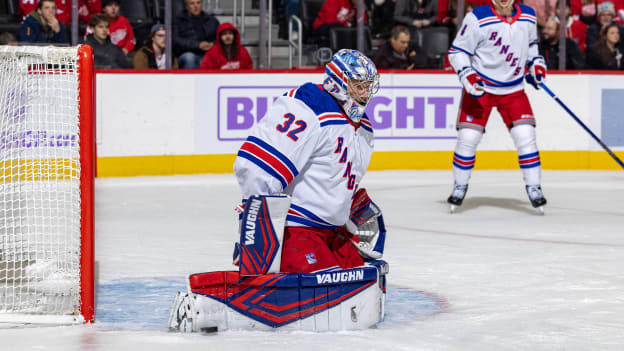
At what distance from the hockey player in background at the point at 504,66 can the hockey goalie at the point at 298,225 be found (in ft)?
9.85

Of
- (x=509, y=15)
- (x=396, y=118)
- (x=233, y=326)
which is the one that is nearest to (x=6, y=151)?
(x=233, y=326)

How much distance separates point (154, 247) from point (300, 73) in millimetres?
3830

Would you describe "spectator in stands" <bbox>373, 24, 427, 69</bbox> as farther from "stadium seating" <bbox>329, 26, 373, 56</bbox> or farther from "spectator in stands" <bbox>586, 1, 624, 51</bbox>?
"spectator in stands" <bbox>586, 1, 624, 51</bbox>

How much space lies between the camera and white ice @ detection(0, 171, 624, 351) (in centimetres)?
315

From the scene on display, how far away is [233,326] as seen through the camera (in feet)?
10.6

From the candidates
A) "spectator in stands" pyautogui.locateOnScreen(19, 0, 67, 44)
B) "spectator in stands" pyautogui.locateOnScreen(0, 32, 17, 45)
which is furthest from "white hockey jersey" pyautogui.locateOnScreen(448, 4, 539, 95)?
"spectator in stands" pyautogui.locateOnScreen(0, 32, 17, 45)

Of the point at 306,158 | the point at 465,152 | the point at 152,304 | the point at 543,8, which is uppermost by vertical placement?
the point at 543,8

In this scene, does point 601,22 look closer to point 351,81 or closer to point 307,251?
point 351,81

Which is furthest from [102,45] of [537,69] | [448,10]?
[537,69]

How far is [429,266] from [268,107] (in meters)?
4.12

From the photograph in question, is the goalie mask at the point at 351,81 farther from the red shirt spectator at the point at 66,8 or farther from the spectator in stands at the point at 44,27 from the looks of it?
the red shirt spectator at the point at 66,8

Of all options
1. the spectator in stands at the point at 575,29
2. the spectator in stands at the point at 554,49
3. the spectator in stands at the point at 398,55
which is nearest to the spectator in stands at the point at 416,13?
the spectator in stands at the point at 398,55

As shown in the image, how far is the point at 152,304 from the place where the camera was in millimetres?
3678

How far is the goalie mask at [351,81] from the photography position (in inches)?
129
